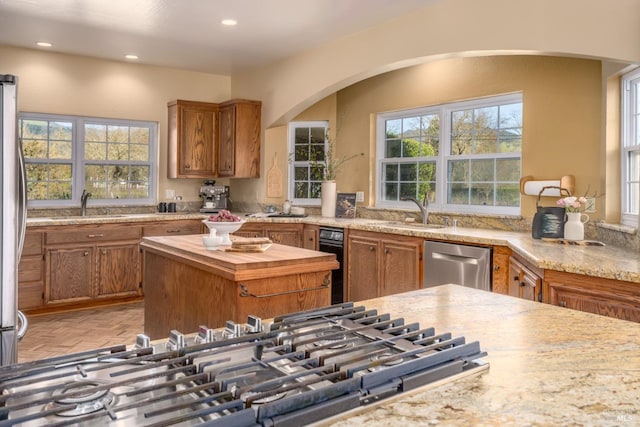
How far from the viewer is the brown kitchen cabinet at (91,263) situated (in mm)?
5035

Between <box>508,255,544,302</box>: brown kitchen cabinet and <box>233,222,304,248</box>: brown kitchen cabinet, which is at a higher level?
<box>233,222,304,248</box>: brown kitchen cabinet

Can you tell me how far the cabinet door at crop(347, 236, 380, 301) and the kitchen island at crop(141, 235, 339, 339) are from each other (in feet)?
4.87

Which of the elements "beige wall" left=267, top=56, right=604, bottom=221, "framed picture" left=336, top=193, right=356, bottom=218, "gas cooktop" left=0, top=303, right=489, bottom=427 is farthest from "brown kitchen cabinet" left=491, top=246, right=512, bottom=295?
"gas cooktop" left=0, top=303, right=489, bottom=427

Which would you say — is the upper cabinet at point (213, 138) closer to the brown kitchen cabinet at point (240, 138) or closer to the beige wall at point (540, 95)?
the brown kitchen cabinet at point (240, 138)

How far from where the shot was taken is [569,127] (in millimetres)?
3916

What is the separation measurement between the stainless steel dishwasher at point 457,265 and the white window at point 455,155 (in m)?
0.89

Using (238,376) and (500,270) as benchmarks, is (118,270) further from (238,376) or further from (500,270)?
(238,376)

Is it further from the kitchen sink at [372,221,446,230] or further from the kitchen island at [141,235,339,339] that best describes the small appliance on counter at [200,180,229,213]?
the kitchen island at [141,235,339,339]

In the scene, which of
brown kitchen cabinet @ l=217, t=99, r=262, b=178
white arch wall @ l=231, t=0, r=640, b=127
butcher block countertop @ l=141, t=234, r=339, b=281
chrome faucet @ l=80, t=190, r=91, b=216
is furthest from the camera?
Answer: brown kitchen cabinet @ l=217, t=99, r=262, b=178

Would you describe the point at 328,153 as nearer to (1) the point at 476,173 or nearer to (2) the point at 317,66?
(2) the point at 317,66

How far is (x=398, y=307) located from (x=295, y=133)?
493cm

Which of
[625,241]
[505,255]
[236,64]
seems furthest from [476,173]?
[236,64]

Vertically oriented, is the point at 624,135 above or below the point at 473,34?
below

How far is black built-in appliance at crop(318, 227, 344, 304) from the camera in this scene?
499 centimetres
